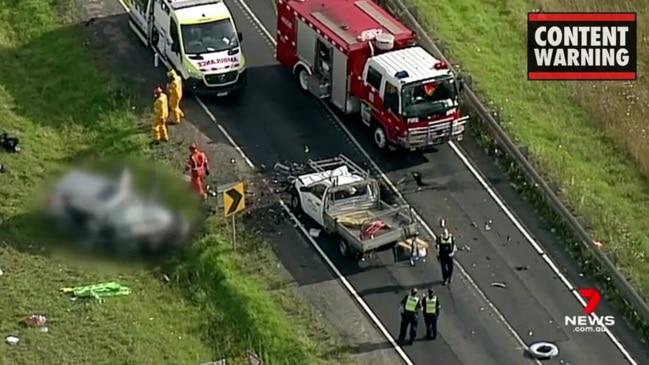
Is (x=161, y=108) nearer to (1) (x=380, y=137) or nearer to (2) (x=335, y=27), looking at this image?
(2) (x=335, y=27)

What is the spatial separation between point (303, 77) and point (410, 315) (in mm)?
12220

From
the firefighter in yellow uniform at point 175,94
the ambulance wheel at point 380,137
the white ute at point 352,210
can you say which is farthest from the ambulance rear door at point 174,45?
the white ute at point 352,210

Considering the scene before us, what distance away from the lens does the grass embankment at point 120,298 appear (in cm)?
3447

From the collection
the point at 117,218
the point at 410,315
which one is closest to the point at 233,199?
the point at 117,218

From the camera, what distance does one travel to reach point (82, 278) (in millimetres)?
37094

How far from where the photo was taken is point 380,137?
41969 mm

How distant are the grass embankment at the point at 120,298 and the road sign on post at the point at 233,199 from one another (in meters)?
1.40

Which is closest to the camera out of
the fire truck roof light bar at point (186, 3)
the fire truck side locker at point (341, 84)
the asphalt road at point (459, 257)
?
the asphalt road at point (459, 257)

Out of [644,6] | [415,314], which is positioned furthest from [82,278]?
[644,6]

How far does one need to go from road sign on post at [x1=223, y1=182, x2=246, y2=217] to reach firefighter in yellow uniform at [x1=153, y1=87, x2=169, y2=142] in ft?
18.9

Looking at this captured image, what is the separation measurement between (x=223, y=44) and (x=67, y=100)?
4.91 m

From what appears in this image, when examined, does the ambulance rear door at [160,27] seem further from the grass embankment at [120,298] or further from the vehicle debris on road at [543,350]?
the vehicle debris on road at [543,350]

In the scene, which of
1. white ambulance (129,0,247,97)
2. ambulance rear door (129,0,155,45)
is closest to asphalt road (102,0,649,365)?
white ambulance (129,0,247,97)

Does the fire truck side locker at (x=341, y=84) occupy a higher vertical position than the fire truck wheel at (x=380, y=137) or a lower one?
higher
